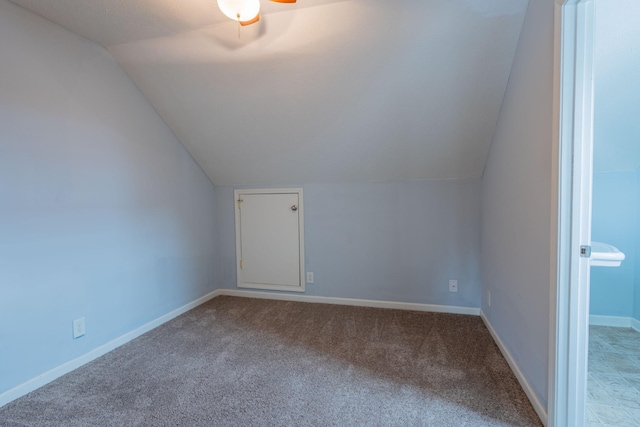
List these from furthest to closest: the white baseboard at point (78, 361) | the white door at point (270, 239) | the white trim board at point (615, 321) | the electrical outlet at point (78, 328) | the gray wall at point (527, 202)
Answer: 1. the white door at point (270, 239)
2. the white trim board at point (615, 321)
3. the electrical outlet at point (78, 328)
4. the white baseboard at point (78, 361)
5. the gray wall at point (527, 202)

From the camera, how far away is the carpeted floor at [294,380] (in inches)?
56.1

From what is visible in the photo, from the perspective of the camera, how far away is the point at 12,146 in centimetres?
158

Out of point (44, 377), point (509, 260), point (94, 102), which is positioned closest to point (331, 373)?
point (509, 260)

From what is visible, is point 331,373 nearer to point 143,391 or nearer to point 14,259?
point 143,391

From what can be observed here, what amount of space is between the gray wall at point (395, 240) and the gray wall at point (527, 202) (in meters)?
0.47

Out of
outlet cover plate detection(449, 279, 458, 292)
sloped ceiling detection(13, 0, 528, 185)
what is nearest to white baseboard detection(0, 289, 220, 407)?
sloped ceiling detection(13, 0, 528, 185)

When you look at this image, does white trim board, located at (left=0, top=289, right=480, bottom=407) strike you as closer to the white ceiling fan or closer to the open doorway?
the open doorway

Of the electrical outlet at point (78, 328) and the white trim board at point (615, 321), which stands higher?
the electrical outlet at point (78, 328)

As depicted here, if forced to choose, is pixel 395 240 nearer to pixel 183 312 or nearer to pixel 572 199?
pixel 572 199

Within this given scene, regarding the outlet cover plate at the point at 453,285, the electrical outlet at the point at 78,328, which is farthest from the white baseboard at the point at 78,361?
the outlet cover plate at the point at 453,285

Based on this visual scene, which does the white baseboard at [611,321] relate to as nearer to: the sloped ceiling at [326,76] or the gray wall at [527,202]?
the gray wall at [527,202]

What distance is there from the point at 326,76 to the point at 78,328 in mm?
2272

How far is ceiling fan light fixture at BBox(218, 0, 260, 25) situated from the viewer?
4.10ft

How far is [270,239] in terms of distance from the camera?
10.2 feet
